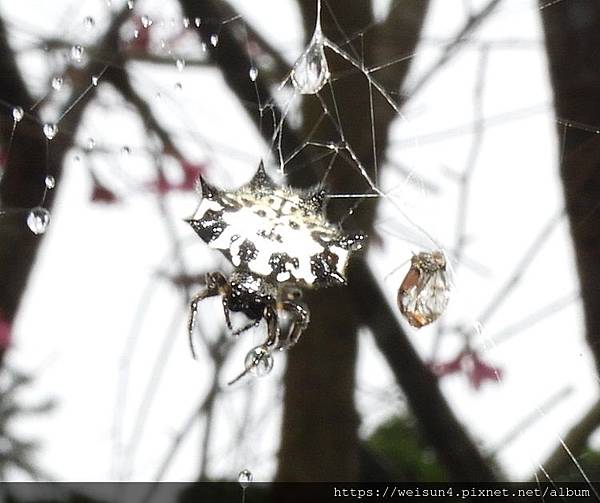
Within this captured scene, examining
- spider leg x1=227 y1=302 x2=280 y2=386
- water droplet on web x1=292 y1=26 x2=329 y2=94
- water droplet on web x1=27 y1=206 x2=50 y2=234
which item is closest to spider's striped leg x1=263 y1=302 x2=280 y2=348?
spider leg x1=227 y1=302 x2=280 y2=386

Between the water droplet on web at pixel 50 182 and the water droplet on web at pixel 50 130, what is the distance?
0.03 metres

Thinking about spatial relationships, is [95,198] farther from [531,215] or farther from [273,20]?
[531,215]

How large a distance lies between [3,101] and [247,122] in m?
0.21

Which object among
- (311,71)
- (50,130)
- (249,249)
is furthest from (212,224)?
(50,130)

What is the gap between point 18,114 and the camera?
60cm

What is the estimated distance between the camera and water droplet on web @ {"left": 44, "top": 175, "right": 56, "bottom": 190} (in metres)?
0.61

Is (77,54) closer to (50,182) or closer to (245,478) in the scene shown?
(50,182)

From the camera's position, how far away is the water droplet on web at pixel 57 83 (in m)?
0.61

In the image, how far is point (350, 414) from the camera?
616 mm

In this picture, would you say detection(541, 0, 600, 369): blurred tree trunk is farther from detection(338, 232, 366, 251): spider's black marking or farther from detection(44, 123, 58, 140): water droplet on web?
detection(44, 123, 58, 140): water droplet on web

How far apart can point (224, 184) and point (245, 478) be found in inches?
10.1

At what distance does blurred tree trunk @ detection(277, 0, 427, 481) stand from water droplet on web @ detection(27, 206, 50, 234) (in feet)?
0.78

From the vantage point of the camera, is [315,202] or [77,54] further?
[77,54]

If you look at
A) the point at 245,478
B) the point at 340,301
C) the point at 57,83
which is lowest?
the point at 245,478
